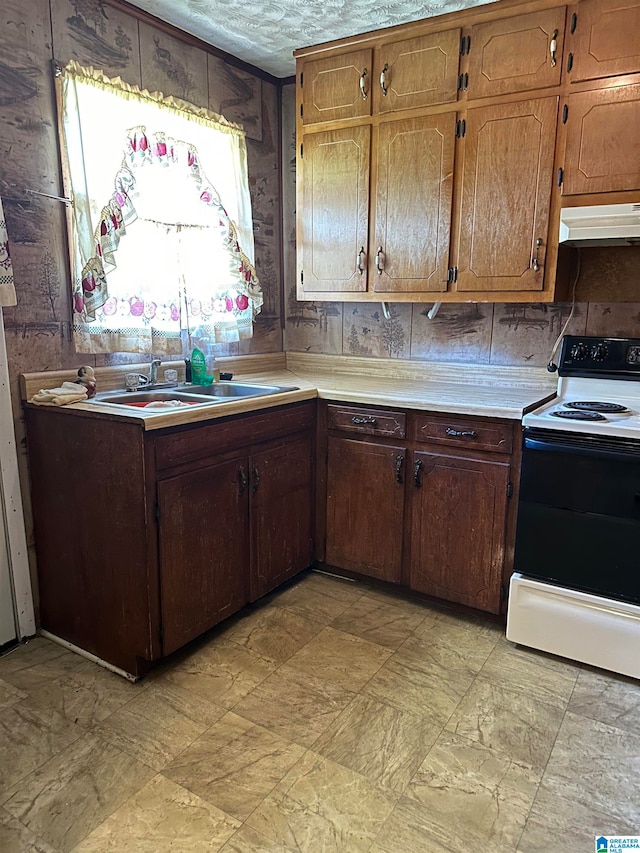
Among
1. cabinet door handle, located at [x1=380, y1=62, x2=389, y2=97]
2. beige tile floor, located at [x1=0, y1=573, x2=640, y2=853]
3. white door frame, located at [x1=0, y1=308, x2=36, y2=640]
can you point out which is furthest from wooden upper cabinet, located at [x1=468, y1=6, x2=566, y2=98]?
beige tile floor, located at [x1=0, y1=573, x2=640, y2=853]

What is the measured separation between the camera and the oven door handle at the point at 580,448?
75.9 inches

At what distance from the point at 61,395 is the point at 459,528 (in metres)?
1.61

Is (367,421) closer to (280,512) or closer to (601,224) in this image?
(280,512)

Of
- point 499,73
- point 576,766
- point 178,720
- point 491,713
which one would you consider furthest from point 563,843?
point 499,73

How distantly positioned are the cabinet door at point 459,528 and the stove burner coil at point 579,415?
10.9 inches

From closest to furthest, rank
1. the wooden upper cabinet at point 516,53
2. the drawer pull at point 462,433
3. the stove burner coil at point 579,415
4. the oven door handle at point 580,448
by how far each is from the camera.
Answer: the oven door handle at point 580,448 → the stove burner coil at point 579,415 → the wooden upper cabinet at point 516,53 → the drawer pull at point 462,433

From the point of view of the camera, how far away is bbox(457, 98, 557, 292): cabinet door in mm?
2238

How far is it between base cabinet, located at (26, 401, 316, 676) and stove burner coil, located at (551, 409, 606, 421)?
3.59ft

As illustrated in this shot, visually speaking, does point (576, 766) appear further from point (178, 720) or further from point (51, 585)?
point (51, 585)

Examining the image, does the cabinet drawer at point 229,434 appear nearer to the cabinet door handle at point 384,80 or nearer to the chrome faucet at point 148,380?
the chrome faucet at point 148,380

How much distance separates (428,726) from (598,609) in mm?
745

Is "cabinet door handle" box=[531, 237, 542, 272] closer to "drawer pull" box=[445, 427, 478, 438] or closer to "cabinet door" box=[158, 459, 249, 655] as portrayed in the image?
"drawer pull" box=[445, 427, 478, 438]

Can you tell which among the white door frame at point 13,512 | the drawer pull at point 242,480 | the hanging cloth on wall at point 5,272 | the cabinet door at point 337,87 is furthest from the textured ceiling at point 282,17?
the drawer pull at point 242,480

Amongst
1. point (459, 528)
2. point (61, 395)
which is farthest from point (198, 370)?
point (459, 528)
